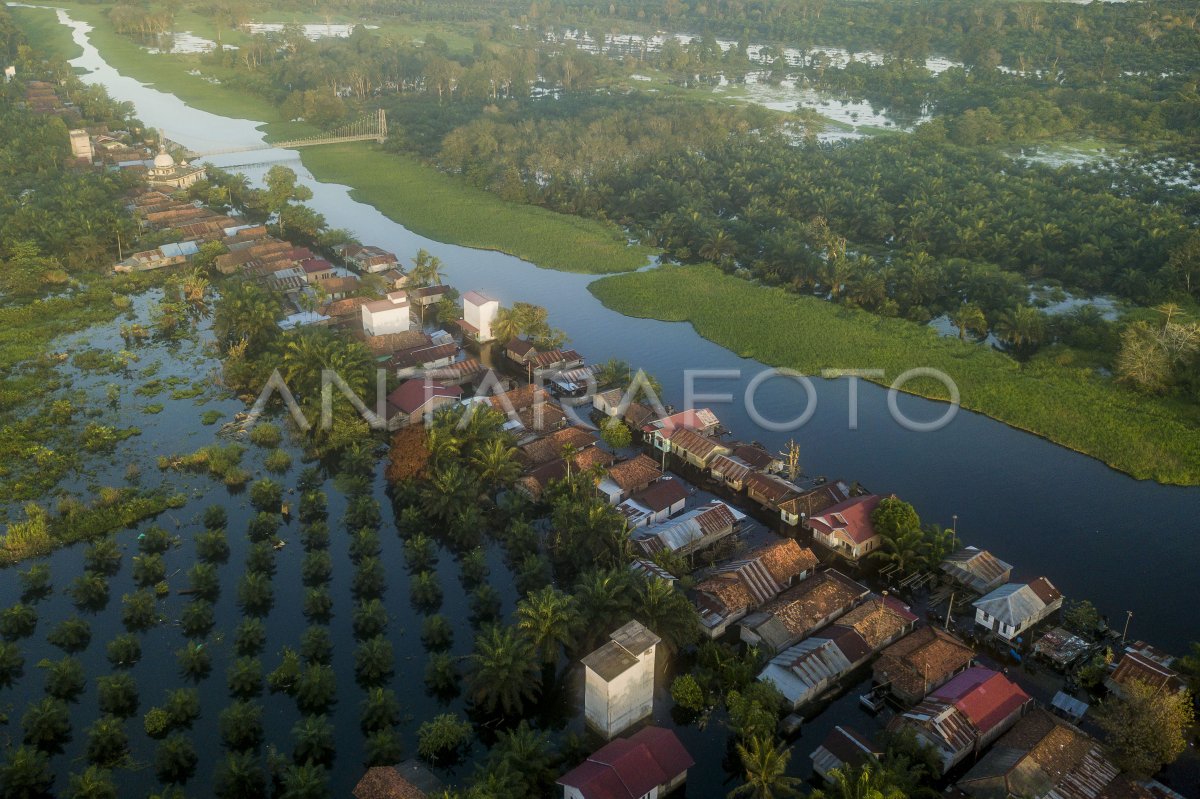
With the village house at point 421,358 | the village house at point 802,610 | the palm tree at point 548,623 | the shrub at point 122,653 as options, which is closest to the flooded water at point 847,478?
the shrub at point 122,653

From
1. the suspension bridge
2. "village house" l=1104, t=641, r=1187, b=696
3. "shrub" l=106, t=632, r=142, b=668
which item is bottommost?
"shrub" l=106, t=632, r=142, b=668

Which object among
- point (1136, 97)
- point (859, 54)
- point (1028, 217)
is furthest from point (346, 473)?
point (859, 54)

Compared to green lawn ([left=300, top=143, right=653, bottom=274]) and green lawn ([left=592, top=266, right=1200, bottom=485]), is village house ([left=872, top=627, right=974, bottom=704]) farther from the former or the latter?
green lawn ([left=300, top=143, right=653, bottom=274])

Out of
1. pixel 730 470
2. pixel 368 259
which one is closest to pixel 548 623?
pixel 730 470

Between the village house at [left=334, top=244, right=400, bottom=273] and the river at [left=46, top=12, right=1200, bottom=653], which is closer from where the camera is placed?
the river at [left=46, top=12, right=1200, bottom=653]

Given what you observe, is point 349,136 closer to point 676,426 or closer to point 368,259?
point 368,259

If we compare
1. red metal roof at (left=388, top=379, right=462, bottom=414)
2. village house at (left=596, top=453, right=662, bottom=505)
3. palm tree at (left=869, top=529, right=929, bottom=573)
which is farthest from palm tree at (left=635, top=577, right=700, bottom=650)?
red metal roof at (left=388, top=379, right=462, bottom=414)
